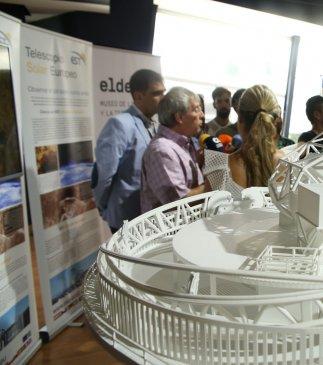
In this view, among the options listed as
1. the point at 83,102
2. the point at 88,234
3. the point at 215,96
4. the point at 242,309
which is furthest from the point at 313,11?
the point at 242,309

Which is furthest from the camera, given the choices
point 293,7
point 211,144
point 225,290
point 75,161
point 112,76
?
point 293,7

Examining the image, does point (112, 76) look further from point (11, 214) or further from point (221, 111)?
point (11, 214)

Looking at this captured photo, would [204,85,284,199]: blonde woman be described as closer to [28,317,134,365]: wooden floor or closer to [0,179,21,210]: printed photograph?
[0,179,21,210]: printed photograph

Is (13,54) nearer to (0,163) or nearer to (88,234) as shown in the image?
(0,163)

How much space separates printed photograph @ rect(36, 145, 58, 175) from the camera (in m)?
2.87

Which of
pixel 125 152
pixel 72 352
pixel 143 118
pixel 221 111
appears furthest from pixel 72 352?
pixel 221 111

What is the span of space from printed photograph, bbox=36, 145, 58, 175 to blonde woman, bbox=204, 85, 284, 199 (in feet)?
4.06

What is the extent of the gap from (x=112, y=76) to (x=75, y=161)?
114cm

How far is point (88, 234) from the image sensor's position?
3557mm

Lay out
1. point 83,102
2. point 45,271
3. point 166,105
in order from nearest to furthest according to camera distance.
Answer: point 166,105 → point 45,271 → point 83,102

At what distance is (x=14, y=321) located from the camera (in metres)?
2.67

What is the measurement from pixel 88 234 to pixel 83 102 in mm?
1071

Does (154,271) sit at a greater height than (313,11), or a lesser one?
lesser

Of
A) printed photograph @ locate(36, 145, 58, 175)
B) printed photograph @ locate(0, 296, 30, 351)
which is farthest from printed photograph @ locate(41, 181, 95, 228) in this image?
printed photograph @ locate(0, 296, 30, 351)
